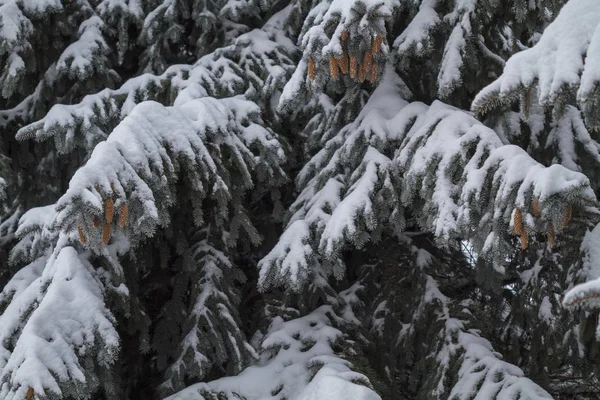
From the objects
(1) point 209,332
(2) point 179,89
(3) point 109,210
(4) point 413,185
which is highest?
(2) point 179,89

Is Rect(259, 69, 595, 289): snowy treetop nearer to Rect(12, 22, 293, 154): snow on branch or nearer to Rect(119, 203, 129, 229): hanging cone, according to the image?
Rect(12, 22, 293, 154): snow on branch

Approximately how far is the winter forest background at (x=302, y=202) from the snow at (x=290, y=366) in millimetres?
14

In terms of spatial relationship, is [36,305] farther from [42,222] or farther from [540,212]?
[540,212]

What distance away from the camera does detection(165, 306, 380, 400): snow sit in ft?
11.4

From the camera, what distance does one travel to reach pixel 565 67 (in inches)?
83.7

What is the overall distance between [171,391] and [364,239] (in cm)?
144

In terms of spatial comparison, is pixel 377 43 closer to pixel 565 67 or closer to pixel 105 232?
pixel 565 67

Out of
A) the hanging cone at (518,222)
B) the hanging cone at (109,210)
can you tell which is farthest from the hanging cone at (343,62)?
the hanging cone at (109,210)

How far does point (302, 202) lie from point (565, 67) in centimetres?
220

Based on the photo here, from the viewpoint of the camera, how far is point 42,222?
3.78 meters

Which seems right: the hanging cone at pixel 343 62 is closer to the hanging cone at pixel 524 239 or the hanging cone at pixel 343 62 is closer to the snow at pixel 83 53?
the hanging cone at pixel 524 239

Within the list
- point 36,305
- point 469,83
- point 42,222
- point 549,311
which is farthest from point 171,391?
point 469,83

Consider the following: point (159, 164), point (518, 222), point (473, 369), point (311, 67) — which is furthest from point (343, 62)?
point (473, 369)

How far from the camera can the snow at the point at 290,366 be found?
11.4ft
